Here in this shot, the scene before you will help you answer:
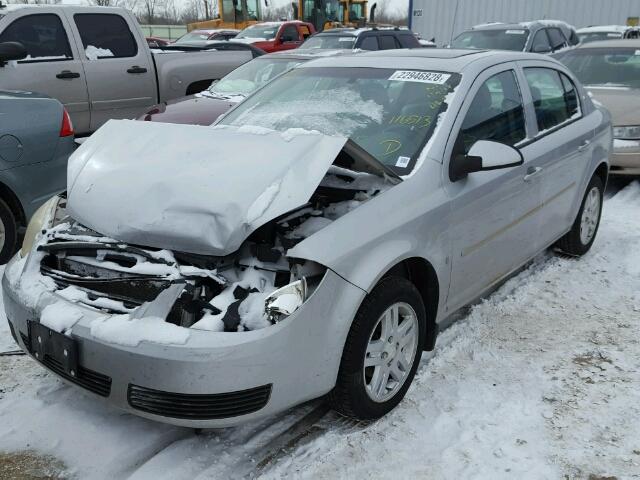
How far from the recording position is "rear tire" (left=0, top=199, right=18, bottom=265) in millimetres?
4754

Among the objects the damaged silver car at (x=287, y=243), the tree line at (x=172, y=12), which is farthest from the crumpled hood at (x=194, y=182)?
the tree line at (x=172, y=12)

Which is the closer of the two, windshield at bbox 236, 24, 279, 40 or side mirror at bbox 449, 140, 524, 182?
side mirror at bbox 449, 140, 524, 182

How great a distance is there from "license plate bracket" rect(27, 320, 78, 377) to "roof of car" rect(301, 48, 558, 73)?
7.87 ft

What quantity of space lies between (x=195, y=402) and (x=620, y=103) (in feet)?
22.4

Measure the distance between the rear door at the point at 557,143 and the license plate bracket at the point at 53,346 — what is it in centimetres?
294

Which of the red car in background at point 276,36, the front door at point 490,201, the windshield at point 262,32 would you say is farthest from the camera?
the windshield at point 262,32

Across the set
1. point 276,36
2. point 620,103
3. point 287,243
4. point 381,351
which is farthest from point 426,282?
point 276,36

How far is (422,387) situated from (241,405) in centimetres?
118

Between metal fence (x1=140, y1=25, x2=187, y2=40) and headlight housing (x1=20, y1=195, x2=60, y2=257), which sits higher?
headlight housing (x1=20, y1=195, x2=60, y2=257)

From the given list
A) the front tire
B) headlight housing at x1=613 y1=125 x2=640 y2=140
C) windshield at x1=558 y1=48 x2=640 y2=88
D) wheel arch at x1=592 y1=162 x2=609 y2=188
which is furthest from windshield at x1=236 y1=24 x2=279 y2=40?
the front tire

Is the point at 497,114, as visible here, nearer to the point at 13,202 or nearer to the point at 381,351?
the point at 381,351

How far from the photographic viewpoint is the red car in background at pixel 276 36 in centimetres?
1750

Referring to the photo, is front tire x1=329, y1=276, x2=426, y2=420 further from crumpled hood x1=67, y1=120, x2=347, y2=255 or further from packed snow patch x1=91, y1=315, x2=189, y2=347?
packed snow patch x1=91, y1=315, x2=189, y2=347

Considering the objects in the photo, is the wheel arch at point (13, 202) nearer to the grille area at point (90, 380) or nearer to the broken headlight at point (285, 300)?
the grille area at point (90, 380)
